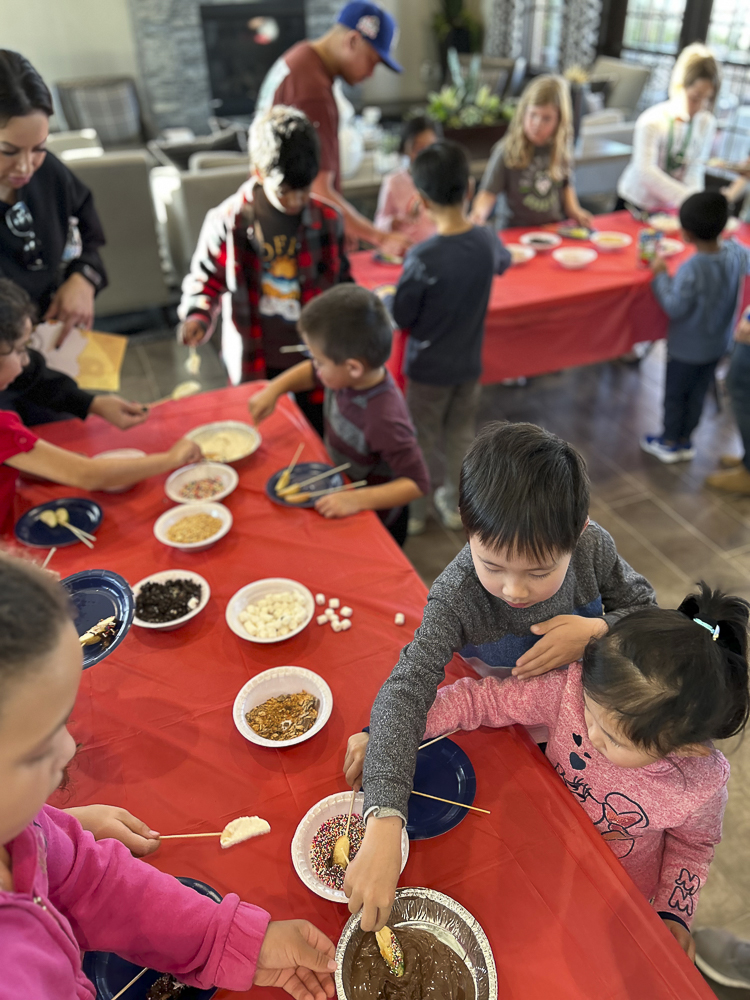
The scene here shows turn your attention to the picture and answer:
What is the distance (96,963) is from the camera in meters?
0.90

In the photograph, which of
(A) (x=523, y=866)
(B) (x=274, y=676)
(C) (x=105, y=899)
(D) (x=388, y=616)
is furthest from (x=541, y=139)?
(C) (x=105, y=899)

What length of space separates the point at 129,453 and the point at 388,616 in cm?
93

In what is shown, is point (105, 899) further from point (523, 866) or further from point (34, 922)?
point (523, 866)

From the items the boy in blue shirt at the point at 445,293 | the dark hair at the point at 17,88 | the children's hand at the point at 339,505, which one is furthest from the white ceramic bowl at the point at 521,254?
the dark hair at the point at 17,88

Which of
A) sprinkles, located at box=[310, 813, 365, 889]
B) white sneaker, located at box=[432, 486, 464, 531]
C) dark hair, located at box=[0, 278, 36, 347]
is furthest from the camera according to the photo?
white sneaker, located at box=[432, 486, 464, 531]

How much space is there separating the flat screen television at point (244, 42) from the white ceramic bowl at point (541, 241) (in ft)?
20.7

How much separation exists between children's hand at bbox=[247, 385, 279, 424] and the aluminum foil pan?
1371 mm

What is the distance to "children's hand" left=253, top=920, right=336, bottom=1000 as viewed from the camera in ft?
2.80

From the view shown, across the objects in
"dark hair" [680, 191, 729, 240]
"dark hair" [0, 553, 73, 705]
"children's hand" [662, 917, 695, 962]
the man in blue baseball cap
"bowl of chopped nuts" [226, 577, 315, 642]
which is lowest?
"children's hand" [662, 917, 695, 962]

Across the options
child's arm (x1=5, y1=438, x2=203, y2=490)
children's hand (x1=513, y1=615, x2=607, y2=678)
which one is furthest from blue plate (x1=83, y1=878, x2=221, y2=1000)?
child's arm (x1=5, y1=438, x2=203, y2=490)

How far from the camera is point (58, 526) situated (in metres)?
1.63

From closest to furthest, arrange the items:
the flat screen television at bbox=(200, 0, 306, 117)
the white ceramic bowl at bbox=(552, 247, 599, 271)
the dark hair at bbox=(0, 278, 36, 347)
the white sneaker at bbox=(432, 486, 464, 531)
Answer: the dark hair at bbox=(0, 278, 36, 347) < the white sneaker at bbox=(432, 486, 464, 531) < the white ceramic bowl at bbox=(552, 247, 599, 271) < the flat screen television at bbox=(200, 0, 306, 117)

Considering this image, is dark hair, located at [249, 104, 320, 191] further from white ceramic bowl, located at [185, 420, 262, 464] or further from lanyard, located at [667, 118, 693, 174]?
lanyard, located at [667, 118, 693, 174]

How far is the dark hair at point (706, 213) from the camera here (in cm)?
272
